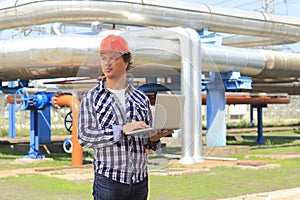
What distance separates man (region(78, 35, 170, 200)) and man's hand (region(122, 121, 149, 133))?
54 mm

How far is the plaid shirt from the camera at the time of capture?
3.09 metres

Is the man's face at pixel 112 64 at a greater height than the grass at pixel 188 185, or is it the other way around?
the man's face at pixel 112 64

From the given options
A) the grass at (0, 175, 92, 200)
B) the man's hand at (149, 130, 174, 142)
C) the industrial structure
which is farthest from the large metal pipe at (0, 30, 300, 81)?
the man's hand at (149, 130, 174, 142)

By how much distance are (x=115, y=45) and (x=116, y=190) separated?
77cm

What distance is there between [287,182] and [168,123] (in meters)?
8.15

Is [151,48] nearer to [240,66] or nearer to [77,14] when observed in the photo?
[77,14]

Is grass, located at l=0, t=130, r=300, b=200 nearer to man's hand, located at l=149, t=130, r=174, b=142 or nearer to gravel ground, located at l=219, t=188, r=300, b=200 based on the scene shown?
gravel ground, located at l=219, t=188, r=300, b=200

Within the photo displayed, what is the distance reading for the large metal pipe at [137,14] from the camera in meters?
13.9

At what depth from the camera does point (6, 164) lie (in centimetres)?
1457

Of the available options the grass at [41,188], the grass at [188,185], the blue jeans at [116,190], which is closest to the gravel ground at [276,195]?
the grass at [188,185]

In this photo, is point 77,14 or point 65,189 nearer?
point 65,189

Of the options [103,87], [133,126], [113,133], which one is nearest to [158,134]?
[133,126]

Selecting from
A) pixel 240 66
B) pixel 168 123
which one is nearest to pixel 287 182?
pixel 240 66

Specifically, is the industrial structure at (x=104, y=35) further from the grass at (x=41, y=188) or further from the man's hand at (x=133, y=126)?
the man's hand at (x=133, y=126)
